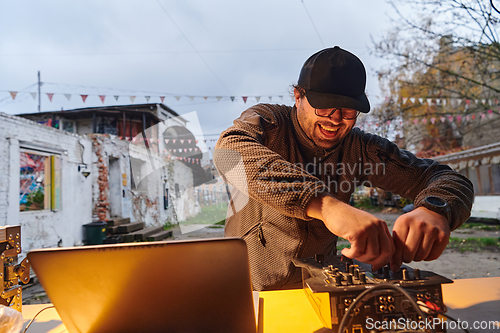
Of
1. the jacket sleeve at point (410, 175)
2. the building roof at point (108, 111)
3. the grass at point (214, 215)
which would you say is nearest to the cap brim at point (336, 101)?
the jacket sleeve at point (410, 175)

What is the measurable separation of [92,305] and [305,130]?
1.11 m

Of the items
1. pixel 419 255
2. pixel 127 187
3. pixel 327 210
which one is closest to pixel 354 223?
pixel 327 210

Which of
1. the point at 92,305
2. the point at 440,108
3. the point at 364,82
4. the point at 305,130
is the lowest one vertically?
the point at 92,305

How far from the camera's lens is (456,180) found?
1.13 metres

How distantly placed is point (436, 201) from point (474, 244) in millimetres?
8283

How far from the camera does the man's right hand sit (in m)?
0.73

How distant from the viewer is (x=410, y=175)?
54.8 inches

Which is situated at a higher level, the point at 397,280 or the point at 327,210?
the point at 327,210

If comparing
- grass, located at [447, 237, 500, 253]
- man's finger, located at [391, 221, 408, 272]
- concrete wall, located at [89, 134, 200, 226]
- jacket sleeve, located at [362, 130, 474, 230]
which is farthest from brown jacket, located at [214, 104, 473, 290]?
grass, located at [447, 237, 500, 253]

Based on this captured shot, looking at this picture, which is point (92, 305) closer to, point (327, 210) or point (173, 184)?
point (327, 210)

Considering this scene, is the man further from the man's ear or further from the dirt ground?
the dirt ground

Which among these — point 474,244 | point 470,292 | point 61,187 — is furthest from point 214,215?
point 474,244

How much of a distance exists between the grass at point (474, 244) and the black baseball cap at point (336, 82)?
7.41 metres

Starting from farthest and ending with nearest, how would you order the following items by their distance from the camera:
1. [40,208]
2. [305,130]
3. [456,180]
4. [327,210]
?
1. [40,208]
2. [305,130]
3. [456,180]
4. [327,210]
